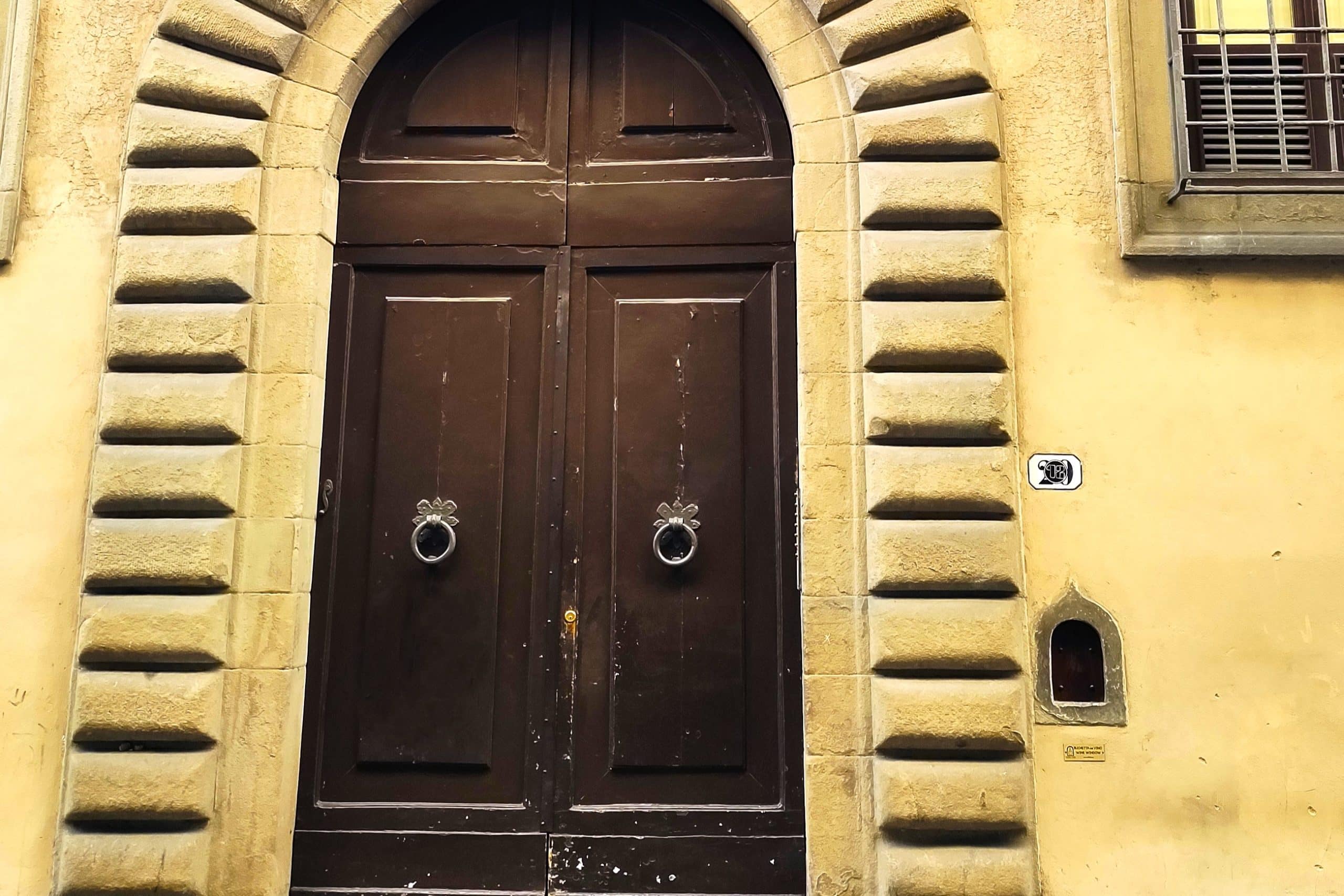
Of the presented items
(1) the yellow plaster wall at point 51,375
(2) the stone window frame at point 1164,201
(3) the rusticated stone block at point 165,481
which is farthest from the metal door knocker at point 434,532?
(2) the stone window frame at point 1164,201

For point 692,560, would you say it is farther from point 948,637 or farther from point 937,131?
point 937,131

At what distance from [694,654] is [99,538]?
2.19 metres

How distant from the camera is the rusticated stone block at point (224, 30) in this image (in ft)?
13.4

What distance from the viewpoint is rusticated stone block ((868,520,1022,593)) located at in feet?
12.3

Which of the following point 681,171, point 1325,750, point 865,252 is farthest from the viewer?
point 681,171

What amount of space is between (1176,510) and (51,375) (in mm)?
4182

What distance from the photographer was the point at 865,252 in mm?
3959

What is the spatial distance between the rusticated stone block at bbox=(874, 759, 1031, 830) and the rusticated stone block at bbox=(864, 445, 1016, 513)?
882 millimetres

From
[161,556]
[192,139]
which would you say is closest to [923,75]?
[192,139]

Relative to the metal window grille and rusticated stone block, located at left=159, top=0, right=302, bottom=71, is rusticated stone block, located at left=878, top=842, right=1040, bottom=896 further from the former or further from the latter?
rusticated stone block, located at left=159, top=0, right=302, bottom=71

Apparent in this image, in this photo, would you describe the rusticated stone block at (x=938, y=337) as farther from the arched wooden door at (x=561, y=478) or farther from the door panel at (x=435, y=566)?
the door panel at (x=435, y=566)

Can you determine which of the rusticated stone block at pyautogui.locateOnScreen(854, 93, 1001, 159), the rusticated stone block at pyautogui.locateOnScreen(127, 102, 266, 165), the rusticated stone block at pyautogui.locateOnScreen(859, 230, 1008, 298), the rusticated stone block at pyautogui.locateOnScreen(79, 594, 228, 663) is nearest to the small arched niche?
the rusticated stone block at pyautogui.locateOnScreen(859, 230, 1008, 298)

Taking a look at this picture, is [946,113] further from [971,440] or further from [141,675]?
[141,675]

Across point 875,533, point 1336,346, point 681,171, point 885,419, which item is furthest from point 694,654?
point 1336,346
